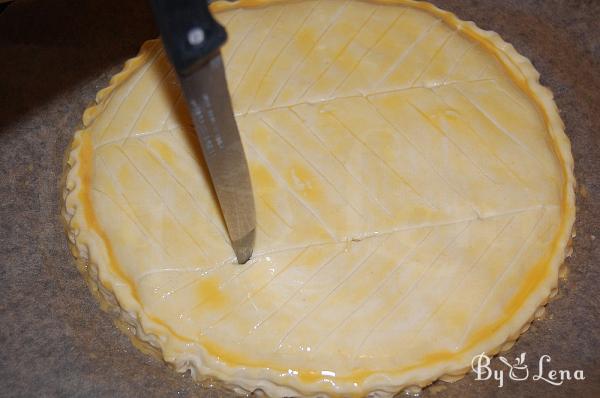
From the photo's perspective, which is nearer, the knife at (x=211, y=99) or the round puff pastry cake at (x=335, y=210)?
the knife at (x=211, y=99)

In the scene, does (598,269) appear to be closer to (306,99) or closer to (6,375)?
(306,99)

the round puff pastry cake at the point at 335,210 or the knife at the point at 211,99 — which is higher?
the knife at the point at 211,99

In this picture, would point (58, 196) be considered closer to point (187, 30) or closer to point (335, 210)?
point (335, 210)

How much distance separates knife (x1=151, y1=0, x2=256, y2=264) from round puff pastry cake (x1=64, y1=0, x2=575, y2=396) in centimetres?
19

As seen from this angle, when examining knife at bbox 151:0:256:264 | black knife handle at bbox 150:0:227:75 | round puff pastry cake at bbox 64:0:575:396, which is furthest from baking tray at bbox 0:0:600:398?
black knife handle at bbox 150:0:227:75

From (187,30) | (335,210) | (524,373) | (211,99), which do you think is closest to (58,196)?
(335,210)

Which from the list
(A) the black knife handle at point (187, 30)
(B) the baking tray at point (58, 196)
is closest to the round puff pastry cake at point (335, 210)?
(B) the baking tray at point (58, 196)

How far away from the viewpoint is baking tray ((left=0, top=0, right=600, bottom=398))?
2.26m

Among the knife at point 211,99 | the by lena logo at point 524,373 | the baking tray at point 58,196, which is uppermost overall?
the knife at point 211,99

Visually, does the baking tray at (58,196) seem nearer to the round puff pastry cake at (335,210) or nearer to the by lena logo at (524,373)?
the by lena logo at (524,373)

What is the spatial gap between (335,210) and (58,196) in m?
1.12

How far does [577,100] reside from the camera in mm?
2854

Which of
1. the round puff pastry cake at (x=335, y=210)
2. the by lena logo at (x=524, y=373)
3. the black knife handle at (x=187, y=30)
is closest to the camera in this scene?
the black knife handle at (x=187, y=30)

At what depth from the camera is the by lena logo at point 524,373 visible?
7.38 ft
